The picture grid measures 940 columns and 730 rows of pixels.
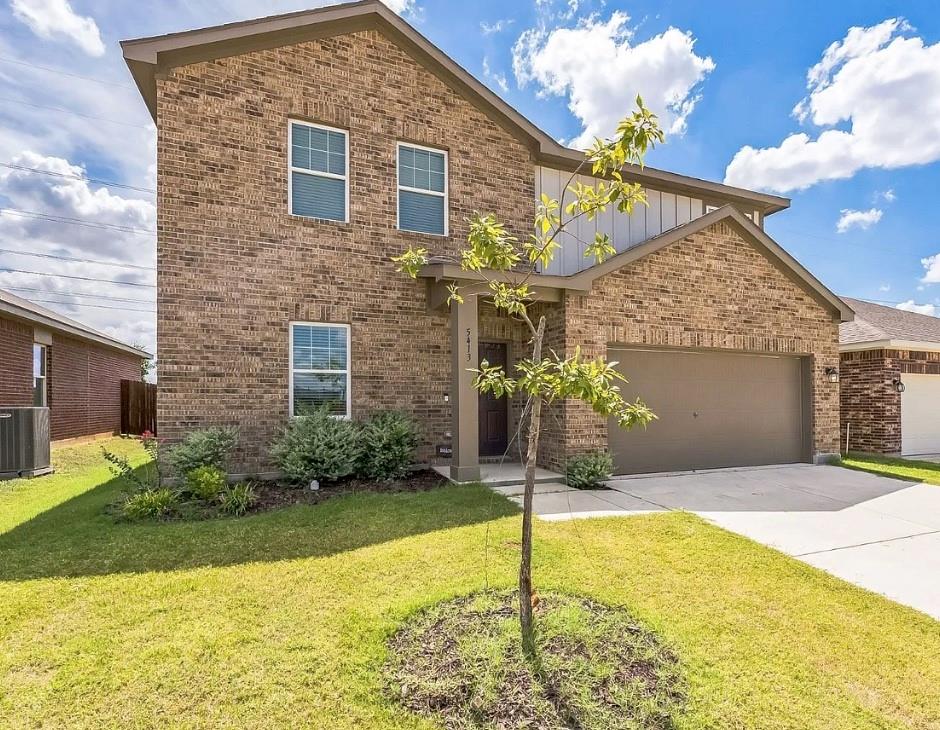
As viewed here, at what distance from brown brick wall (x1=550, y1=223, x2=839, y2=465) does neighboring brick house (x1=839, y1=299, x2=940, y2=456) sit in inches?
113

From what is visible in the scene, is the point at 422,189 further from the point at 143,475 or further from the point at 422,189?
the point at 143,475

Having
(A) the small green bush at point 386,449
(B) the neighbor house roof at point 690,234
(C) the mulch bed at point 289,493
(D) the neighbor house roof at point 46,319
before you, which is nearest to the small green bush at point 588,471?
(C) the mulch bed at point 289,493

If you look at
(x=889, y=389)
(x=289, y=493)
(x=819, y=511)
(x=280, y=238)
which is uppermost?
(x=280, y=238)

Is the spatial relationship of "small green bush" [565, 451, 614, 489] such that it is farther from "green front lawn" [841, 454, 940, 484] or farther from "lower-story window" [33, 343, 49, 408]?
"lower-story window" [33, 343, 49, 408]

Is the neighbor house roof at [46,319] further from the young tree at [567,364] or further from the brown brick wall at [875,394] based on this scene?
the brown brick wall at [875,394]

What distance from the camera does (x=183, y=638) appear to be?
10.5 ft

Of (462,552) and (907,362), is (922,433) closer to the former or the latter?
(907,362)

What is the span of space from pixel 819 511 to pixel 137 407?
20.4m

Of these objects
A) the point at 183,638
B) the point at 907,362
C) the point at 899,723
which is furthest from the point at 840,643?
the point at 907,362

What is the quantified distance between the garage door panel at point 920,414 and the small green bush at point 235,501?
15.4 meters

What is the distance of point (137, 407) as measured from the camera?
58.0 ft

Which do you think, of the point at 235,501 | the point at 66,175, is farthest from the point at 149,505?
the point at 66,175

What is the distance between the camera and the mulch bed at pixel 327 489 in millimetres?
6574

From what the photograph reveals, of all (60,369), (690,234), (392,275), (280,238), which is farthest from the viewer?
(60,369)
